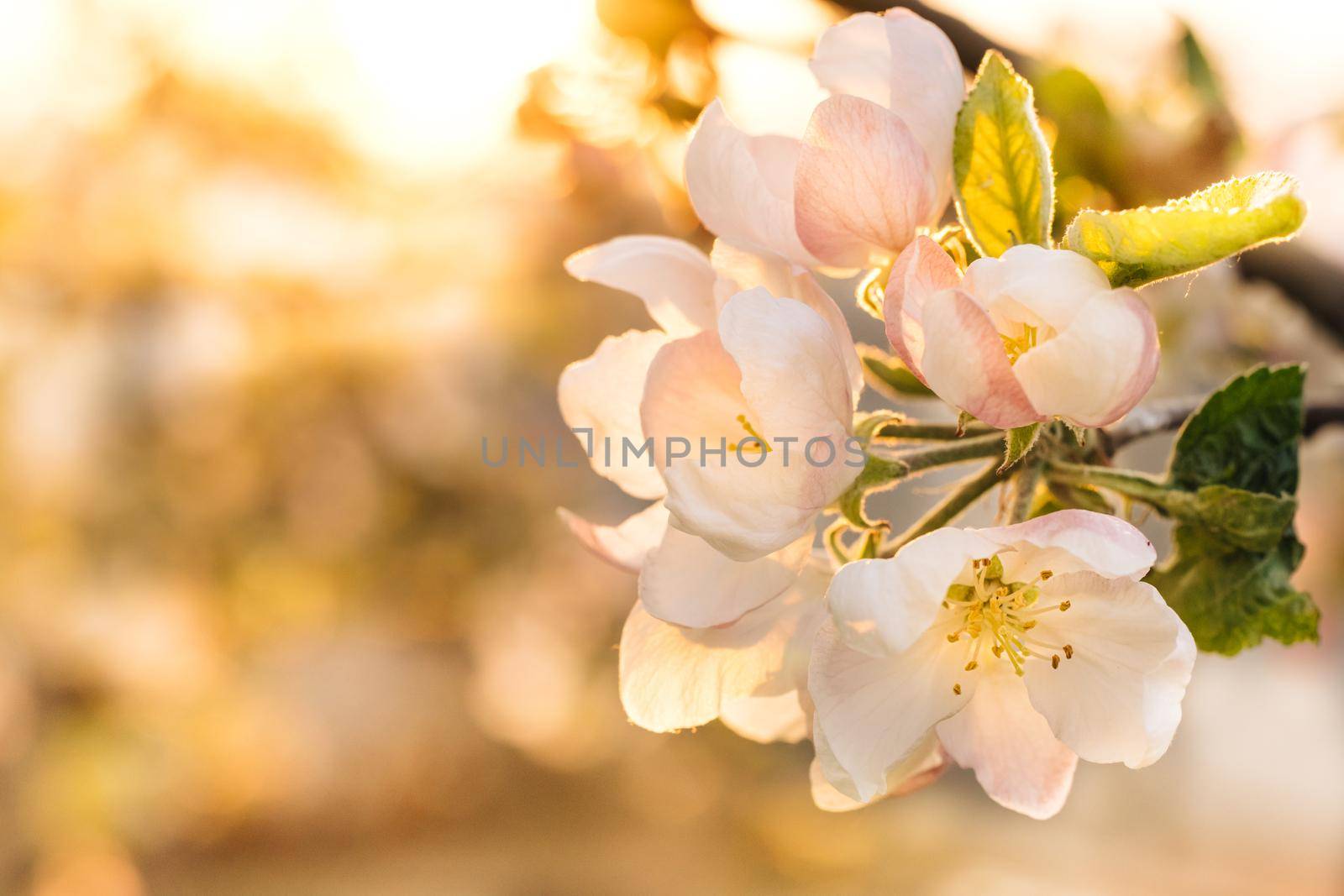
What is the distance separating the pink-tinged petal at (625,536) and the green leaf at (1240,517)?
11 cm

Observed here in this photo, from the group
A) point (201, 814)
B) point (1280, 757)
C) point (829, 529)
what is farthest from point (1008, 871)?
point (829, 529)

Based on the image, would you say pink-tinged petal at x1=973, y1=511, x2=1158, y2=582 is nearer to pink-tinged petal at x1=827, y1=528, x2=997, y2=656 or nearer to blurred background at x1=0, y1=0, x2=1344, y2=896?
pink-tinged petal at x1=827, y1=528, x2=997, y2=656

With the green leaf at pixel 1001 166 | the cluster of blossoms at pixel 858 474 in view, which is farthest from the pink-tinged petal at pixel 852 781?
the green leaf at pixel 1001 166

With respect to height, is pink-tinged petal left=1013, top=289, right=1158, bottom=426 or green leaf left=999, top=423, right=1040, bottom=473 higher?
pink-tinged petal left=1013, top=289, right=1158, bottom=426

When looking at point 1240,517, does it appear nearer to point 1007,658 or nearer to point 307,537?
point 1007,658

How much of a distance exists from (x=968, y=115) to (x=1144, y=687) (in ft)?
0.38

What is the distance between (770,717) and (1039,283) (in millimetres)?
129

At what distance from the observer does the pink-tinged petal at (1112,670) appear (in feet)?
0.58

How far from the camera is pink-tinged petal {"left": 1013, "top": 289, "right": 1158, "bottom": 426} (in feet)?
0.54

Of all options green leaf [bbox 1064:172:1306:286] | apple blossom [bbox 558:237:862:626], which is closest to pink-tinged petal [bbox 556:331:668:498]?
apple blossom [bbox 558:237:862:626]

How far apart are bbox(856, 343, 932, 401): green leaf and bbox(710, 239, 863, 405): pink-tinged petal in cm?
4

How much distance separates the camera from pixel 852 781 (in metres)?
0.19

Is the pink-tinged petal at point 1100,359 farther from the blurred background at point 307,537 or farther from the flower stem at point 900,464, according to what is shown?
the blurred background at point 307,537

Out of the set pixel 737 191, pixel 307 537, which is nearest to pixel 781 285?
pixel 737 191
